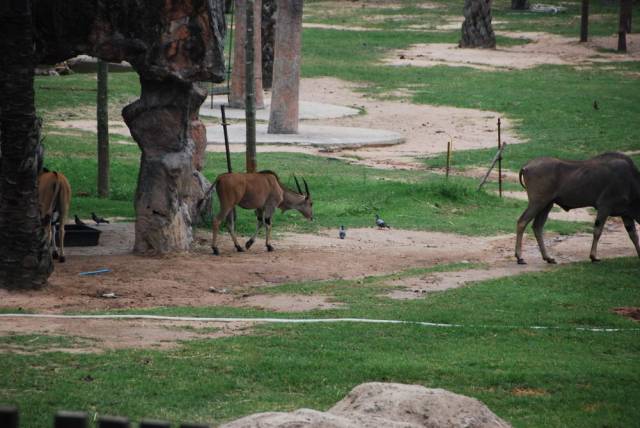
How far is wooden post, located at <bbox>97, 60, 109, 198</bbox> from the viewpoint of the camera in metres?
22.9

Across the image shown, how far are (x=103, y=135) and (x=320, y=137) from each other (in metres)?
11.6

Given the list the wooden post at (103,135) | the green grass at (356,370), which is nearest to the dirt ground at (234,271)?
the green grass at (356,370)

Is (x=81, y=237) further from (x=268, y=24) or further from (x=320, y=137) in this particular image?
(x=268, y=24)

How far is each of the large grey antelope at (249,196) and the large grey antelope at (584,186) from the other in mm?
3976

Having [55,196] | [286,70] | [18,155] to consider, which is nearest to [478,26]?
[286,70]

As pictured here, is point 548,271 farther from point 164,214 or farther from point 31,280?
point 31,280

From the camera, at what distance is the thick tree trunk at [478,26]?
181 feet

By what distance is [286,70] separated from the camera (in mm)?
34500

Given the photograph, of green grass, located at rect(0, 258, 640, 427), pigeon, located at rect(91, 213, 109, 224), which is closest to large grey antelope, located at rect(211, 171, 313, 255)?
pigeon, located at rect(91, 213, 109, 224)

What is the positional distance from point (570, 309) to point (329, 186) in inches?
461

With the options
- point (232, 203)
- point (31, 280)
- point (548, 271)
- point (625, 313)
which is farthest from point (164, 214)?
point (625, 313)

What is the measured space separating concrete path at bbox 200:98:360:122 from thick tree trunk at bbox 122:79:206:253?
18.3 metres

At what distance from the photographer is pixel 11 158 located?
47.5 feet

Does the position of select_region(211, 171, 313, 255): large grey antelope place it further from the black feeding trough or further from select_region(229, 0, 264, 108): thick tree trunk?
select_region(229, 0, 264, 108): thick tree trunk
